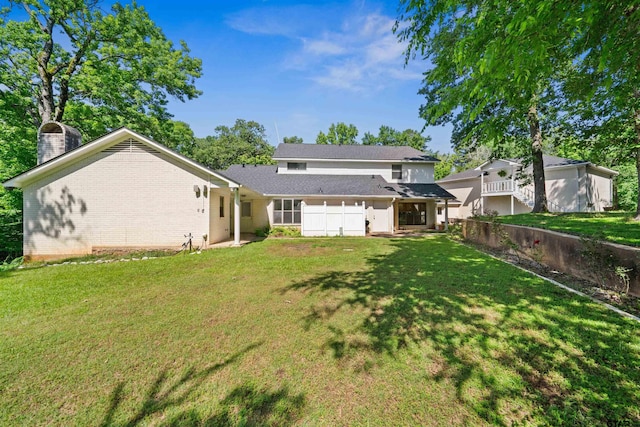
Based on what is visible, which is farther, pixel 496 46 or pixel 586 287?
pixel 586 287

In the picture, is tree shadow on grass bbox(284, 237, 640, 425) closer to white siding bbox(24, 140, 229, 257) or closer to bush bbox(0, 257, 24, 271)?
white siding bbox(24, 140, 229, 257)

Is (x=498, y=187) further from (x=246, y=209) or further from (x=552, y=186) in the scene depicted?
(x=246, y=209)

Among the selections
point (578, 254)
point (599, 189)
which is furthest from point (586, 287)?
point (599, 189)

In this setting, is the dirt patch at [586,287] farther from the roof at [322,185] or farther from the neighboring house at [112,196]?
the neighboring house at [112,196]

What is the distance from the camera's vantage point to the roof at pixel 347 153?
20312 mm

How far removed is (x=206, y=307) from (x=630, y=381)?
18.8 ft

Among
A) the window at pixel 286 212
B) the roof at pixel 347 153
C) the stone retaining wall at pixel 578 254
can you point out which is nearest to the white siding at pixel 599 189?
the roof at pixel 347 153

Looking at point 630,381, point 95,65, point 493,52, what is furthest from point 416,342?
point 95,65

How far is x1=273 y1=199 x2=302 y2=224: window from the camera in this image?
653 inches

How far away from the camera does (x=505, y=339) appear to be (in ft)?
11.4

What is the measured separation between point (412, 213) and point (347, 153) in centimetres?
714

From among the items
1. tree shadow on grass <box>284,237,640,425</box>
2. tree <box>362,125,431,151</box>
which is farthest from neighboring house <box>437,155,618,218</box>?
tree <box>362,125,431,151</box>

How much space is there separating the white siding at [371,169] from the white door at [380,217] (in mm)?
3893

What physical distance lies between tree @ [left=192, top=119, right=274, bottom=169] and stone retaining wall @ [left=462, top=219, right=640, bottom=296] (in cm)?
3110
